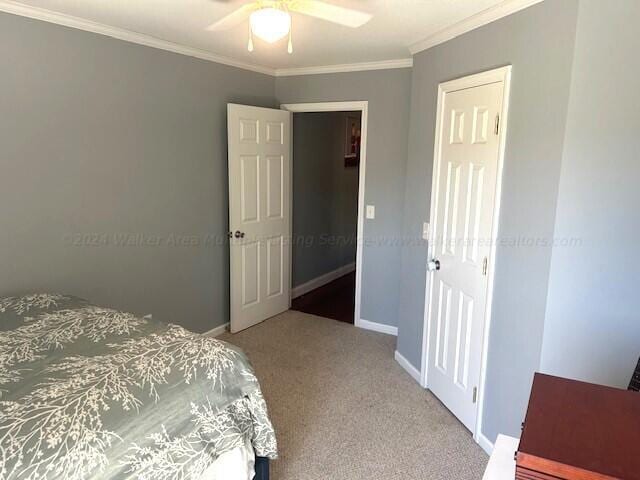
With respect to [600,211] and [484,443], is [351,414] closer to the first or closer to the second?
[484,443]

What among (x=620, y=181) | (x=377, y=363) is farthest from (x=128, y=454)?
(x=377, y=363)

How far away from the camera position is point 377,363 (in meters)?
3.53

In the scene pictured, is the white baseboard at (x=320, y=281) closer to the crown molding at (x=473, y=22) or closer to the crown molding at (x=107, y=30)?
the crown molding at (x=107, y=30)

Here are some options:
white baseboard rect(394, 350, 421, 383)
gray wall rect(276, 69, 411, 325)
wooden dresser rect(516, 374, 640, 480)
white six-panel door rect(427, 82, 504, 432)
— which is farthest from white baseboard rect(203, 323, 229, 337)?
wooden dresser rect(516, 374, 640, 480)

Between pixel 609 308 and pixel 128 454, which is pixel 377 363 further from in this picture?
pixel 128 454

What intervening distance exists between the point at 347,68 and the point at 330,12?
1681 millimetres

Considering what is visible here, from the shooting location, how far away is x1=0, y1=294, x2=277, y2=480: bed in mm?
1352

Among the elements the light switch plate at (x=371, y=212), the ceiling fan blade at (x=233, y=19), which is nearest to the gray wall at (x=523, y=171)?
the ceiling fan blade at (x=233, y=19)

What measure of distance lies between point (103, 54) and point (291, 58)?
143 cm

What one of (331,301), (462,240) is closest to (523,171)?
(462,240)

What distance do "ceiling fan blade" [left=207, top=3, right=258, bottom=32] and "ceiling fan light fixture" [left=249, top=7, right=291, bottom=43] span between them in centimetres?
30

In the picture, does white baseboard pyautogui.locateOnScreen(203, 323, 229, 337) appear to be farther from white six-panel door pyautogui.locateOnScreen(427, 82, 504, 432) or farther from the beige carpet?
white six-panel door pyautogui.locateOnScreen(427, 82, 504, 432)

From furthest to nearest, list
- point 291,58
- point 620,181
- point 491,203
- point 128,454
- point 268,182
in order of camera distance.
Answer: point 268,182
point 291,58
point 491,203
point 620,181
point 128,454

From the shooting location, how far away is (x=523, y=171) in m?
2.13
